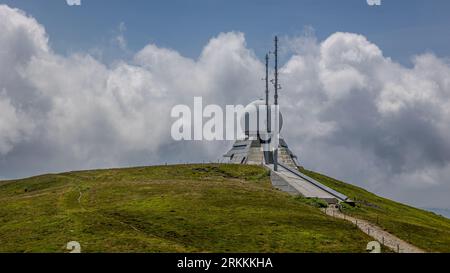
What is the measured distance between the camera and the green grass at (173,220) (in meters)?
49.4

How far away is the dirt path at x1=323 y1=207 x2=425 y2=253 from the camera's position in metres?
51.9

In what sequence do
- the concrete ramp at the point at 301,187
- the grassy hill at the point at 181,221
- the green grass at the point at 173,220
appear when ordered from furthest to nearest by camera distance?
the concrete ramp at the point at 301,187
the grassy hill at the point at 181,221
the green grass at the point at 173,220

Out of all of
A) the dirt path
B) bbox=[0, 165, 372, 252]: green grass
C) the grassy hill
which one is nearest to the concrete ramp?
bbox=[0, 165, 372, 252]: green grass

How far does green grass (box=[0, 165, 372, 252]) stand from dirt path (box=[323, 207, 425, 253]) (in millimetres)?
1658

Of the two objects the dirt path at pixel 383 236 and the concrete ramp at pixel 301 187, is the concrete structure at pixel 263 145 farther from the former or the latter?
the dirt path at pixel 383 236

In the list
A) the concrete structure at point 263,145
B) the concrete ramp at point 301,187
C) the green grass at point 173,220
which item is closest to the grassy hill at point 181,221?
the green grass at point 173,220

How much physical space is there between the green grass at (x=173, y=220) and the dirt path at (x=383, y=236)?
5.44 ft

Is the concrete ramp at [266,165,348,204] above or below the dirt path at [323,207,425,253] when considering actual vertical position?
above

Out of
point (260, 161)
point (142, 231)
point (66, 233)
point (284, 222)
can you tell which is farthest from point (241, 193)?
point (260, 161)

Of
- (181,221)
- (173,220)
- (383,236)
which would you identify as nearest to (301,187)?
(383,236)

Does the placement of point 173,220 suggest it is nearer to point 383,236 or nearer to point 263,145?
point 383,236

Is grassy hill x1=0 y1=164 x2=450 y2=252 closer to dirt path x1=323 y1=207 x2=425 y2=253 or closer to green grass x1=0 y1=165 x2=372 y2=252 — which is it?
green grass x1=0 y1=165 x2=372 y2=252
